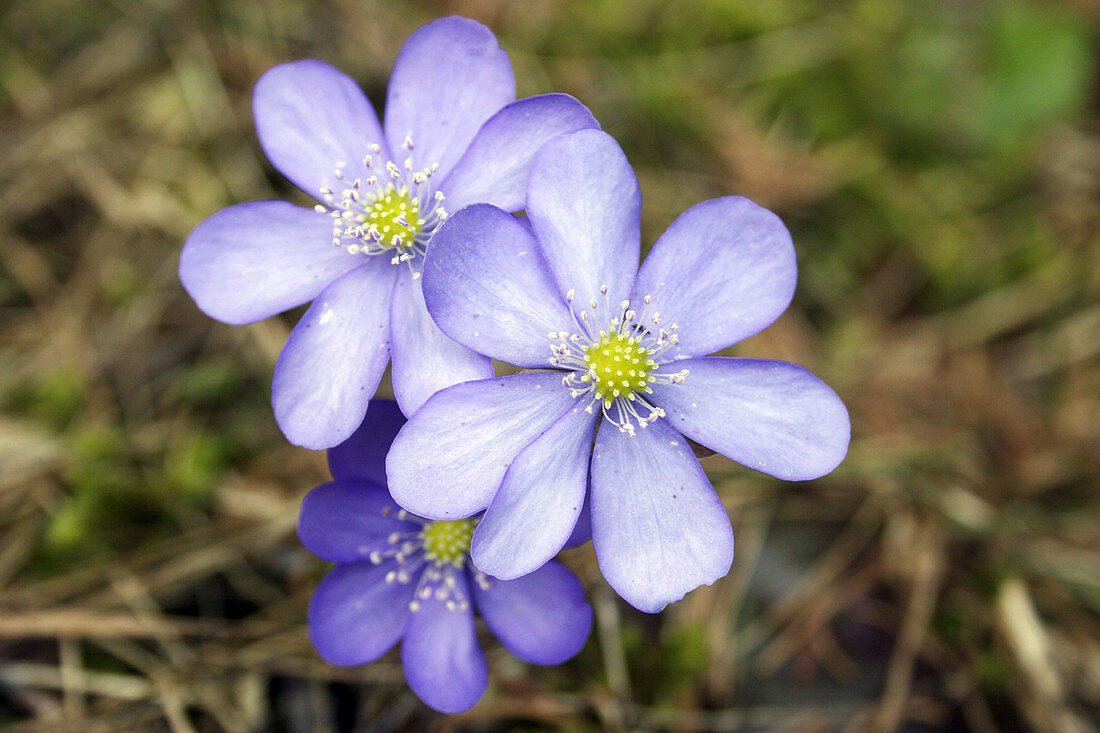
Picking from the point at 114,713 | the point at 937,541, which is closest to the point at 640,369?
the point at 937,541

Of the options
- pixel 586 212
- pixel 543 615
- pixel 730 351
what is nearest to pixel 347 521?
pixel 543 615

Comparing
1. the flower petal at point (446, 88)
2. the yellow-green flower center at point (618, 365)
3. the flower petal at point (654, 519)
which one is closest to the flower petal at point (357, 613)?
the flower petal at point (654, 519)

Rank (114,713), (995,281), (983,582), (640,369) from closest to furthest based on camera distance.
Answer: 1. (640,369)
2. (114,713)
3. (983,582)
4. (995,281)

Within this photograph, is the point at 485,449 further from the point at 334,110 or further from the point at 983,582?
the point at 983,582

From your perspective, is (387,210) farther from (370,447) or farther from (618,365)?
(618,365)

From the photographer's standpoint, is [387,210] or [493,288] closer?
[493,288]

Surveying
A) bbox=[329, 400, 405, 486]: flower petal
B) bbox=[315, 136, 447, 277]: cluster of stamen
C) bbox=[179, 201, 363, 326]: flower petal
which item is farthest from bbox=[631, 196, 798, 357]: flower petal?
bbox=[179, 201, 363, 326]: flower petal
